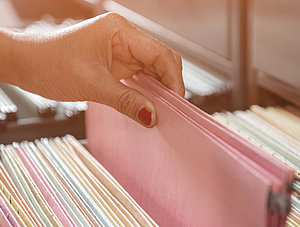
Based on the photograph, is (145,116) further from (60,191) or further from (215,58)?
(215,58)

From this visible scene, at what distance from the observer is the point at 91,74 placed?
952mm

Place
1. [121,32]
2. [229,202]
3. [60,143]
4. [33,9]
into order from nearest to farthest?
[229,202], [121,32], [60,143], [33,9]

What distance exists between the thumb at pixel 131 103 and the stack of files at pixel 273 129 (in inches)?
13.7

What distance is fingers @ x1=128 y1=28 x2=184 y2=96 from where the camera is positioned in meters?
1.00

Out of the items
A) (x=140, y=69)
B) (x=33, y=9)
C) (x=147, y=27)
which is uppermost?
(x=140, y=69)

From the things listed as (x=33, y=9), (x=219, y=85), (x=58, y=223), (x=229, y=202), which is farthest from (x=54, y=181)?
(x=33, y=9)

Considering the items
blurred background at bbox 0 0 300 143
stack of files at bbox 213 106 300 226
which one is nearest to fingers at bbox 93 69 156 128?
stack of files at bbox 213 106 300 226

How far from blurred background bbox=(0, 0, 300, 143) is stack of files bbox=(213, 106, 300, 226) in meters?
0.08

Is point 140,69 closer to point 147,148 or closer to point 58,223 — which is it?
point 147,148

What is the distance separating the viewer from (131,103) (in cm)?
89

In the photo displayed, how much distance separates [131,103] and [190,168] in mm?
187

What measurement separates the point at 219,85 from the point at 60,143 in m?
0.72

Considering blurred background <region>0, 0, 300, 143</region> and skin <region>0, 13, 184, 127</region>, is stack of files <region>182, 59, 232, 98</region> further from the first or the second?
skin <region>0, 13, 184, 127</region>

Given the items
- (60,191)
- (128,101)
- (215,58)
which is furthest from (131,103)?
(215,58)
